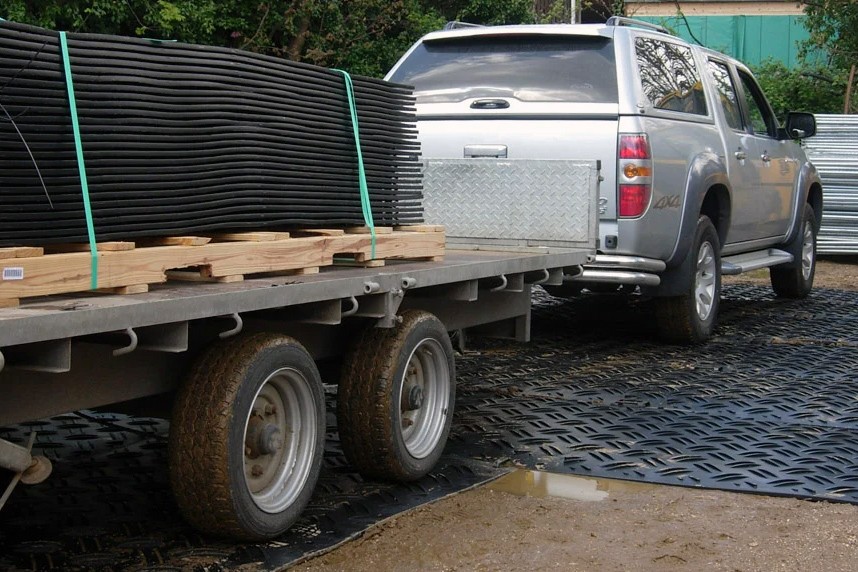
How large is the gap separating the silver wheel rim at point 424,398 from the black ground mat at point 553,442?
7.8 inches

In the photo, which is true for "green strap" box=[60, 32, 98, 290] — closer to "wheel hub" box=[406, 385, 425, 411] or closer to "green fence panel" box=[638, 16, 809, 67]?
"wheel hub" box=[406, 385, 425, 411]

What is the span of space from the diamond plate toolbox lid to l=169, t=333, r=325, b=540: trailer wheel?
8.64 ft

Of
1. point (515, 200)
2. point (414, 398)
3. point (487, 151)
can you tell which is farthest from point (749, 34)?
point (414, 398)

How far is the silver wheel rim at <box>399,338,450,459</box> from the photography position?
5469 millimetres

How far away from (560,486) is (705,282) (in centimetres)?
417

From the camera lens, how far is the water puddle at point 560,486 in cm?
538

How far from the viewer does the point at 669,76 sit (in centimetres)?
891

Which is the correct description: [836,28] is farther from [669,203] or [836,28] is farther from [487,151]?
[487,151]

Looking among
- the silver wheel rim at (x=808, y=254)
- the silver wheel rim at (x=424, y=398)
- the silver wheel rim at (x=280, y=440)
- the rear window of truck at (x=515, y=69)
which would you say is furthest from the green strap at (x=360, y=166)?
the silver wheel rim at (x=808, y=254)

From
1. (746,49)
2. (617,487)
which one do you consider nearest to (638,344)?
(617,487)

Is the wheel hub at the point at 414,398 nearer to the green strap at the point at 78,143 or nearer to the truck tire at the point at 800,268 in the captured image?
the green strap at the point at 78,143

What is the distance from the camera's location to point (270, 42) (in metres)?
15.1

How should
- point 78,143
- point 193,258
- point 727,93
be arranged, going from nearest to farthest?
point 78,143, point 193,258, point 727,93

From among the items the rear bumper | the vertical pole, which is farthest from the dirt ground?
the vertical pole
